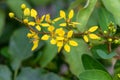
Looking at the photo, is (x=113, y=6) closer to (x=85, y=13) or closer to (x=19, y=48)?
(x=85, y=13)

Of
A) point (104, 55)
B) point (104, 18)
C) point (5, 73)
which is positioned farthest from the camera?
point (5, 73)

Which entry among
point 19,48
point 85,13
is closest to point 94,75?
point 85,13

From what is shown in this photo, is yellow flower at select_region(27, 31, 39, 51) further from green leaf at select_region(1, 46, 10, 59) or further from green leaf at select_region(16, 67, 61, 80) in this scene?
green leaf at select_region(1, 46, 10, 59)

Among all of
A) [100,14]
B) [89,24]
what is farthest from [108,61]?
[100,14]

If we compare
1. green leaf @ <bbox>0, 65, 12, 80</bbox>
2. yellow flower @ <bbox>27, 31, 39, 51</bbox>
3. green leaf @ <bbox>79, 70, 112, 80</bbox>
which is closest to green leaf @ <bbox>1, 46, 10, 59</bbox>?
green leaf @ <bbox>0, 65, 12, 80</bbox>

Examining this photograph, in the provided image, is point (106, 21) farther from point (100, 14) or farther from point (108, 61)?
point (108, 61)
